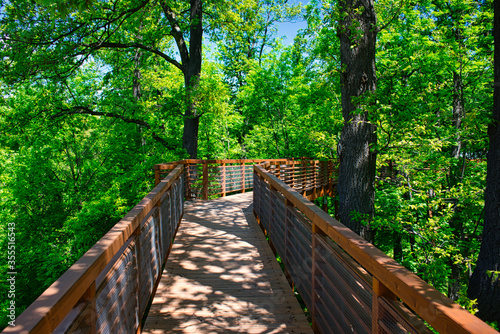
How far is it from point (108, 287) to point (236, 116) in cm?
1889

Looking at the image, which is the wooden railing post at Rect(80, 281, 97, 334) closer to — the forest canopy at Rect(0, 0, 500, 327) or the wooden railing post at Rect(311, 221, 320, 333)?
the wooden railing post at Rect(311, 221, 320, 333)

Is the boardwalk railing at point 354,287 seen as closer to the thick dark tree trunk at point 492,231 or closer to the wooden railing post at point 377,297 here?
the wooden railing post at point 377,297

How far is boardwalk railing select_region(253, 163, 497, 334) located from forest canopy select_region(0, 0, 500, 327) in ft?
4.79

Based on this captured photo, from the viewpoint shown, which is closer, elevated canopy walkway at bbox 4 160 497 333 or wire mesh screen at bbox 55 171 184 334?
elevated canopy walkway at bbox 4 160 497 333

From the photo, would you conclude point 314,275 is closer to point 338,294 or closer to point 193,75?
point 338,294

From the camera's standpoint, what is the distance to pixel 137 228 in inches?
105

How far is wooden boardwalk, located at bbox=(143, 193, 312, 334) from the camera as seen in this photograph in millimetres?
2861

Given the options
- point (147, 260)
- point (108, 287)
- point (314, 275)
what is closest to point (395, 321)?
point (314, 275)

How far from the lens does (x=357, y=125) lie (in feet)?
20.0

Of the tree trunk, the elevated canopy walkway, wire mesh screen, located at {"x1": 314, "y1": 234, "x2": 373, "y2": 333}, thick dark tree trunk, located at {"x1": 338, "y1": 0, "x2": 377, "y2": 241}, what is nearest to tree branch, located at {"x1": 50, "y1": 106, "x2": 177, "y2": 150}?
the tree trunk

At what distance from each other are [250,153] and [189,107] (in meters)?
13.9

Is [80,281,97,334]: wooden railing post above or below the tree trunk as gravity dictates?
below

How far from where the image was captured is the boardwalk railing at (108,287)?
3.95ft

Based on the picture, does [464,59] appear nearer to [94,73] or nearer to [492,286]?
[492,286]
